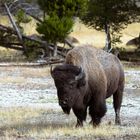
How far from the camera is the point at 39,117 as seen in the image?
15648 millimetres

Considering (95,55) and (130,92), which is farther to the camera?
(130,92)

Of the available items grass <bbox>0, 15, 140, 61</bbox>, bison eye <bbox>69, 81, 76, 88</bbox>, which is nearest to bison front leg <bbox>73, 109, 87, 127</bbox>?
bison eye <bbox>69, 81, 76, 88</bbox>

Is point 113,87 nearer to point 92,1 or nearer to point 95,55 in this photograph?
point 95,55

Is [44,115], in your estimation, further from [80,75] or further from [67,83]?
[67,83]

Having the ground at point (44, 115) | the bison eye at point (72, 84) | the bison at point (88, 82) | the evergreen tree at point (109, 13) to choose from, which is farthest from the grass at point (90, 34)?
the bison eye at point (72, 84)

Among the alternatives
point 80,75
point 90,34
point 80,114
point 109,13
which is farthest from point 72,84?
point 90,34

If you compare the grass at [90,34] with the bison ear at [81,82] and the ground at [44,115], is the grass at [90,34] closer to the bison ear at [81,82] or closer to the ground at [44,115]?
the ground at [44,115]

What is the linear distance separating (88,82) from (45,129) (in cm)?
145

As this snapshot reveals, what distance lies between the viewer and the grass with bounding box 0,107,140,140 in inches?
463

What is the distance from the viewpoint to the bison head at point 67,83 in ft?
39.4

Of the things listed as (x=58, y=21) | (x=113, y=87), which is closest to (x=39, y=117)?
(x=113, y=87)

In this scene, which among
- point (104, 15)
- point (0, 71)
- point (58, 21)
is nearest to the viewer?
point (0, 71)

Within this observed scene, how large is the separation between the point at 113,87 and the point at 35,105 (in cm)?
493

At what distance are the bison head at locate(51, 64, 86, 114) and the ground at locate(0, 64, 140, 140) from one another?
2.10 feet
